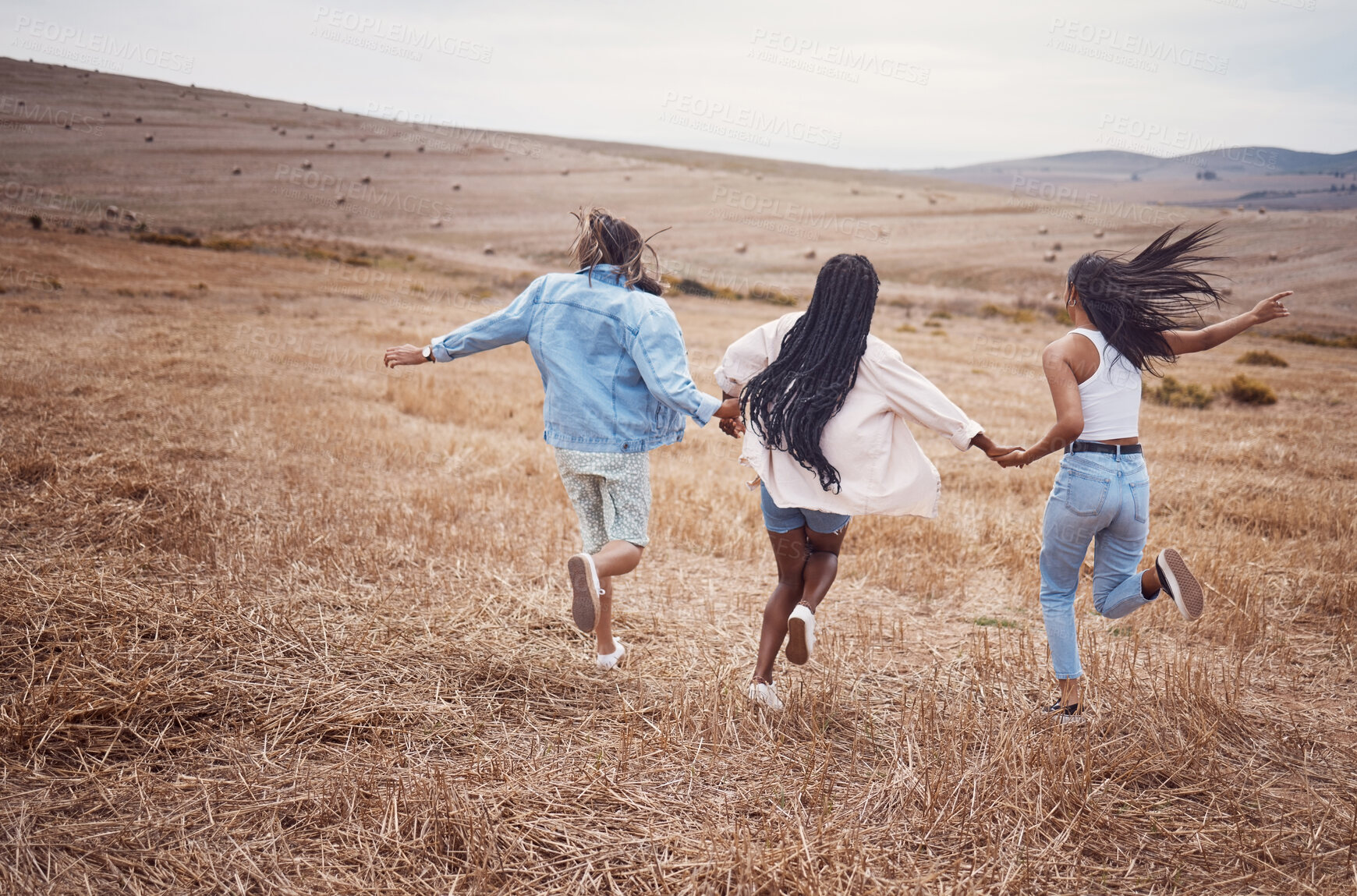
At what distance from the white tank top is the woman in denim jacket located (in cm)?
165

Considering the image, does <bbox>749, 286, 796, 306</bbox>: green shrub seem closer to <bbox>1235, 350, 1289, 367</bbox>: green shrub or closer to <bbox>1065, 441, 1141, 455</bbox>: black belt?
<bbox>1235, 350, 1289, 367</bbox>: green shrub

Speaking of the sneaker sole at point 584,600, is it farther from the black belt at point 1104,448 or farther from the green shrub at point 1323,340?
the green shrub at point 1323,340

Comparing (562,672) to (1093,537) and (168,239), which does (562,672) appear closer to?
(1093,537)

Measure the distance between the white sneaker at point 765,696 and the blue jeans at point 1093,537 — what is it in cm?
138

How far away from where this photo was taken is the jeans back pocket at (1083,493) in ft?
11.9

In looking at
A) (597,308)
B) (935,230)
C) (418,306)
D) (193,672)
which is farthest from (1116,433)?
(935,230)

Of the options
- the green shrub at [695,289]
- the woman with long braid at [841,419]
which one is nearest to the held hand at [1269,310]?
the woman with long braid at [841,419]

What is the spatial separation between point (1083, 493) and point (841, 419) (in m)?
1.17

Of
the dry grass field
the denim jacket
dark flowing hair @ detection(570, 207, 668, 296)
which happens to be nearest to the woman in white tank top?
the dry grass field

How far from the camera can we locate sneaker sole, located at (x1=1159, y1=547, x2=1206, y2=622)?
3.65 meters

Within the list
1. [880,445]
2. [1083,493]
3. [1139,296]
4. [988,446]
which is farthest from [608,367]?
[1139,296]

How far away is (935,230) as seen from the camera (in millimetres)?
58406

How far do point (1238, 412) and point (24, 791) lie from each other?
53.6 ft

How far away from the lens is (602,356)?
4.09m
